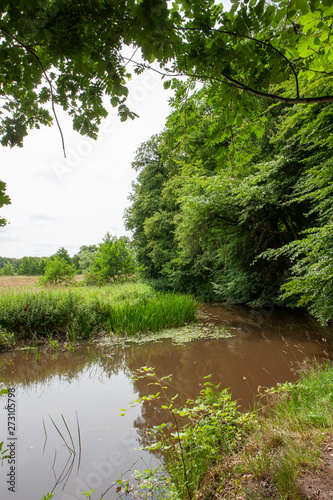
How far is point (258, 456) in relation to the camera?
5.66ft

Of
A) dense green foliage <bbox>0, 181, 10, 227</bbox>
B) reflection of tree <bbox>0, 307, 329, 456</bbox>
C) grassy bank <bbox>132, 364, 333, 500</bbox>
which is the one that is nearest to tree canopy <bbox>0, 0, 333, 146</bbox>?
dense green foliage <bbox>0, 181, 10, 227</bbox>

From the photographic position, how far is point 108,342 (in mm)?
5895

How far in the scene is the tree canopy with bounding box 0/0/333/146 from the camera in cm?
103

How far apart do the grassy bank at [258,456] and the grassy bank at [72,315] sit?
428 centimetres

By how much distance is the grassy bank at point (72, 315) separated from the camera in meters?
5.86

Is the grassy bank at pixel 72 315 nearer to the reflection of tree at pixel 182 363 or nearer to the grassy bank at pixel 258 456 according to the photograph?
the reflection of tree at pixel 182 363

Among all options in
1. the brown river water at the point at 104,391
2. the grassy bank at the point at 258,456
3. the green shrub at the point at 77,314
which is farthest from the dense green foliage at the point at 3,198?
the green shrub at the point at 77,314

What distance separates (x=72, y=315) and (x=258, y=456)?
541cm

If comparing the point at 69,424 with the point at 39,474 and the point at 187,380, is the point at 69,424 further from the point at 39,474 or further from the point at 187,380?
the point at 187,380

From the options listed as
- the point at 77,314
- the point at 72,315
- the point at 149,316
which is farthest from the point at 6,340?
the point at 149,316

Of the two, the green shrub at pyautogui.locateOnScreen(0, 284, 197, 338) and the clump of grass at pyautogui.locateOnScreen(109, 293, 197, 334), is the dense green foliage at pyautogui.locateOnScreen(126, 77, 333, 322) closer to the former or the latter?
the clump of grass at pyautogui.locateOnScreen(109, 293, 197, 334)

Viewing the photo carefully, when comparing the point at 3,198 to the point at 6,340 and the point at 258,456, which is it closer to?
the point at 258,456

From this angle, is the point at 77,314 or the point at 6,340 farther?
the point at 77,314

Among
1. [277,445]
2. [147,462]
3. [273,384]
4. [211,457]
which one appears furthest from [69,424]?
[273,384]
